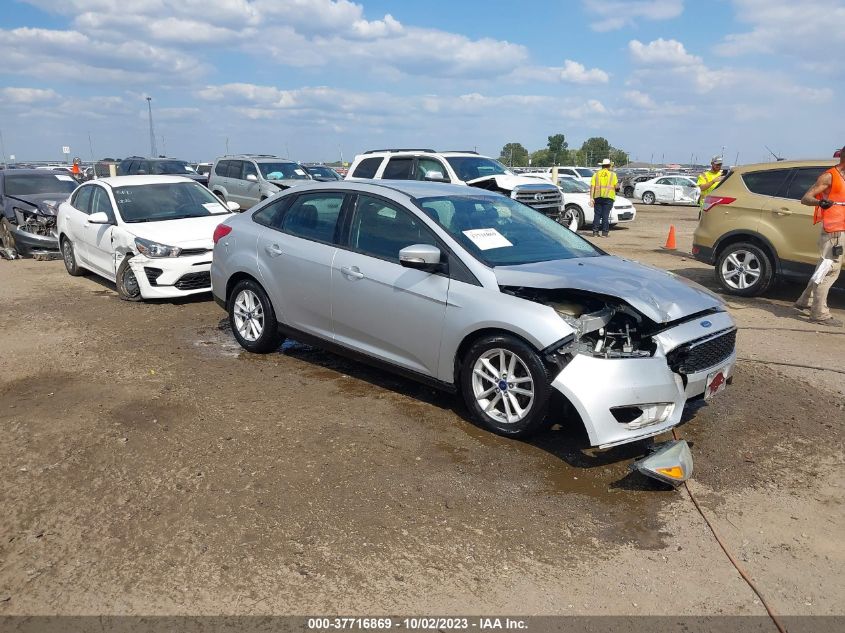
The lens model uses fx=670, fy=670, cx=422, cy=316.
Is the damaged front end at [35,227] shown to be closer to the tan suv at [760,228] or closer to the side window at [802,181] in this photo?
the tan suv at [760,228]

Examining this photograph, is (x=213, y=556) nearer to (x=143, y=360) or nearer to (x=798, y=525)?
(x=798, y=525)

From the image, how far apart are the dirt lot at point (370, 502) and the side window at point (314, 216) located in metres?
1.22

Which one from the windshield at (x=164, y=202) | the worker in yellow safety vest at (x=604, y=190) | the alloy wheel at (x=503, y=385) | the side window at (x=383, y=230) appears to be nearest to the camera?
the alloy wheel at (x=503, y=385)

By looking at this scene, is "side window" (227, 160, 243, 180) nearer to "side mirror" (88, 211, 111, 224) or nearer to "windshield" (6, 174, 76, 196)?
"windshield" (6, 174, 76, 196)

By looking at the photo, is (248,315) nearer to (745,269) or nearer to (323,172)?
(745,269)

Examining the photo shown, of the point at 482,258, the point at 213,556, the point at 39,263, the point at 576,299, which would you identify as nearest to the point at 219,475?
→ the point at 213,556

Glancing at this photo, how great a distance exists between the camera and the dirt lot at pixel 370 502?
301 centimetres

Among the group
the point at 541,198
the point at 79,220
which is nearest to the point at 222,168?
the point at 79,220

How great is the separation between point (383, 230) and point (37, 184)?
11.2 meters

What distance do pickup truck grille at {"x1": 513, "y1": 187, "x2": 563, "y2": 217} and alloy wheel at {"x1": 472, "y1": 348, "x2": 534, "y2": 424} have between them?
9.40 metres

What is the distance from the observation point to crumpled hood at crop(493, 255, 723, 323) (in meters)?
4.24

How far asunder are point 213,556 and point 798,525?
304cm

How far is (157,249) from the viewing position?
837cm

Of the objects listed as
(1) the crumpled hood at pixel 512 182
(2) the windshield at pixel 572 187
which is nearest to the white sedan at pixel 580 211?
(2) the windshield at pixel 572 187
